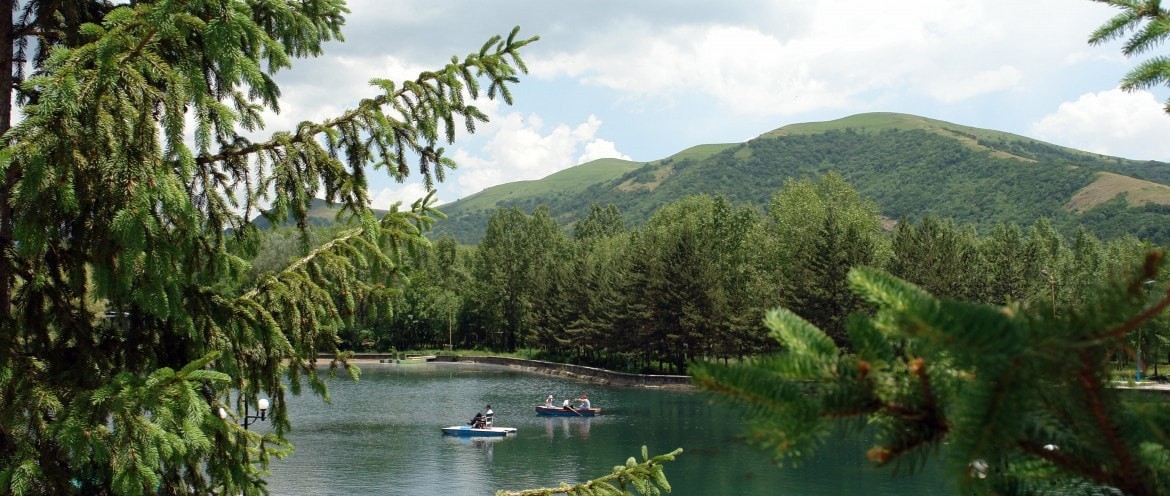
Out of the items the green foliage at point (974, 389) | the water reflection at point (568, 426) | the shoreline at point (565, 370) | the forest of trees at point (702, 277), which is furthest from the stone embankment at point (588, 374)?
the green foliage at point (974, 389)

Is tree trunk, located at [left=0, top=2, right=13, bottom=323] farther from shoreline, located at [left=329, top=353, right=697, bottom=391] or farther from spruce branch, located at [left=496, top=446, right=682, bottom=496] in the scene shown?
shoreline, located at [left=329, top=353, right=697, bottom=391]

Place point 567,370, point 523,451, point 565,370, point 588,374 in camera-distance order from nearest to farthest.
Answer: point 523,451 → point 588,374 → point 567,370 → point 565,370

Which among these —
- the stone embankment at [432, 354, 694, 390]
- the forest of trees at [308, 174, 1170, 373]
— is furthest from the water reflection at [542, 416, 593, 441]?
the forest of trees at [308, 174, 1170, 373]

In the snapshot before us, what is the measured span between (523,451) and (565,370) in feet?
106

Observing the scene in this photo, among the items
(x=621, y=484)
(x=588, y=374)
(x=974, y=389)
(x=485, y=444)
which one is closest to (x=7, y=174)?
(x=621, y=484)

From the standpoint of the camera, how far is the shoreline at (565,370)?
51.7 meters

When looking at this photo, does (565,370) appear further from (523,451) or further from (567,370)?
(523,451)

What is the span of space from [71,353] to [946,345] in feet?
19.6

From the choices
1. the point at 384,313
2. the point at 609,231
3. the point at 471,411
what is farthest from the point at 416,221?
the point at 609,231

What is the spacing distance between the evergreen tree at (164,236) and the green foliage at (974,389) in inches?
145

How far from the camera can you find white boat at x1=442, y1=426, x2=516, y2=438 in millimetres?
33000

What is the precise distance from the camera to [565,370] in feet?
206

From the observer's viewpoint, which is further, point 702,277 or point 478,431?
point 702,277

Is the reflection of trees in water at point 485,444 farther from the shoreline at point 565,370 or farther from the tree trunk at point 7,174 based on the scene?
the tree trunk at point 7,174
